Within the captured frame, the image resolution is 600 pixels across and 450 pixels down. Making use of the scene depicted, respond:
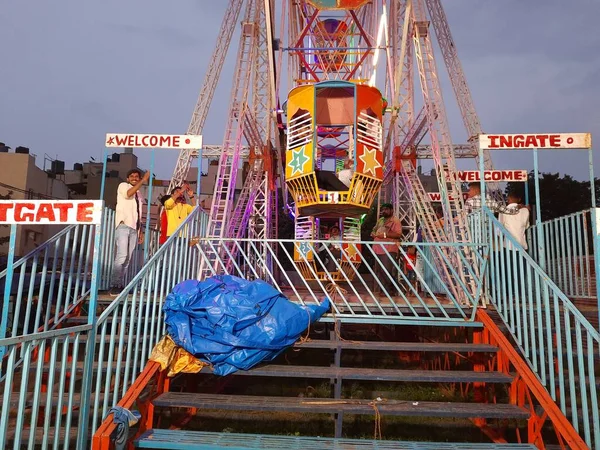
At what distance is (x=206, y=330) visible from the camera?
14.6 ft

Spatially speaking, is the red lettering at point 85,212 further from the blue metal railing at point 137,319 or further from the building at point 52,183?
the building at point 52,183

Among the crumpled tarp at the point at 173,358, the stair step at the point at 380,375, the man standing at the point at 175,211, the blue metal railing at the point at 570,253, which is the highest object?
the man standing at the point at 175,211

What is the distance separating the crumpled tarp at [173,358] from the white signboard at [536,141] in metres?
4.22

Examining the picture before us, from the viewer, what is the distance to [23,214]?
319cm

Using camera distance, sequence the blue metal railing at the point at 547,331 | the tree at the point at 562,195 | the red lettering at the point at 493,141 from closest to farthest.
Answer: the blue metal railing at the point at 547,331, the red lettering at the point at 493,141, the tree at the point at 562,195

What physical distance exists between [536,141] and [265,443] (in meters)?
4.58

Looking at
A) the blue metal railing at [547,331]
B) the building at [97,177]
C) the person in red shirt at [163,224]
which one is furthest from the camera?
the building at [97,177]

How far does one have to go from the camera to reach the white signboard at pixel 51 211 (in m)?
3.16

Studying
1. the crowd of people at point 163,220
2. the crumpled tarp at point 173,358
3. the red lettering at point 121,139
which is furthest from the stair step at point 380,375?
the red lettering at point 121,139

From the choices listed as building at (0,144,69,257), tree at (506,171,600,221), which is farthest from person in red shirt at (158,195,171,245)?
tree at (506,171,600,221)

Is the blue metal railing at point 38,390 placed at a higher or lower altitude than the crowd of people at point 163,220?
lower

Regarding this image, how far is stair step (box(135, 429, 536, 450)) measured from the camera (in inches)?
146

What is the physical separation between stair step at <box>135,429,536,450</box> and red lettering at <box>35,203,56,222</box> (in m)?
2.03

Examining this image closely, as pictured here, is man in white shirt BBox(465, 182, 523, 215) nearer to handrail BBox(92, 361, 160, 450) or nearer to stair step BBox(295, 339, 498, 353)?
stair step BBox(295, 339, 498, 353)
